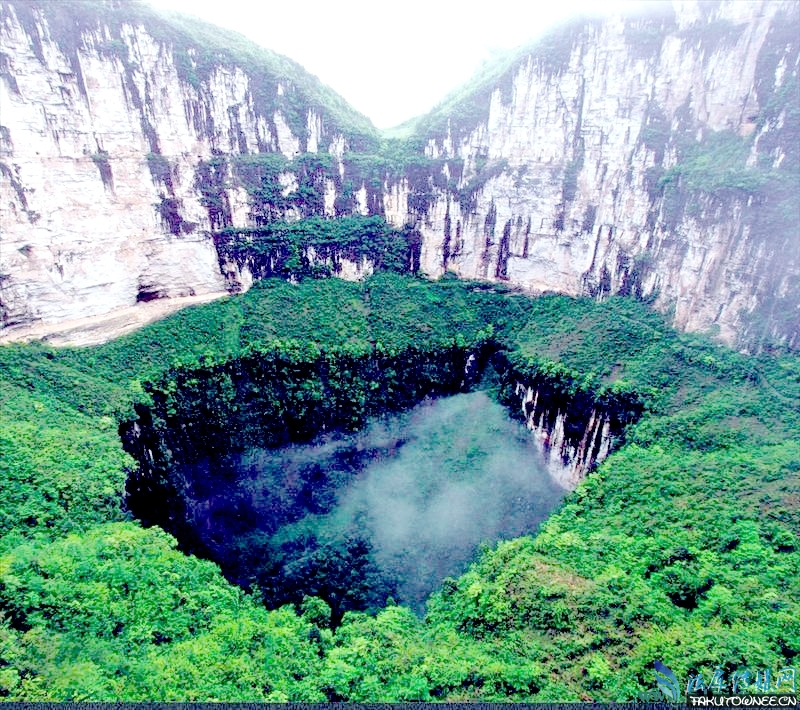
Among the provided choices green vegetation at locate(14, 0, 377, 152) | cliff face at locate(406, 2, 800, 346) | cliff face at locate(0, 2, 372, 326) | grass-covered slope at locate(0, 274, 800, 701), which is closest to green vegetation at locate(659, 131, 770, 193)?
cliff face at locate(406, 2, 800, 346)

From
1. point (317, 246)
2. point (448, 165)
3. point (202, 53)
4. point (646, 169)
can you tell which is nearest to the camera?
point (646, 169)

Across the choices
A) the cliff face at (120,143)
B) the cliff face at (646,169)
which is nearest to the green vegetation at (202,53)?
the cliff face at (120,143)

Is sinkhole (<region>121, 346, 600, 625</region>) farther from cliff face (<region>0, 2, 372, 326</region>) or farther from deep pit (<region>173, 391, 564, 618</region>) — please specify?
cliff face (<region>0, 2, 372, 326</region>)

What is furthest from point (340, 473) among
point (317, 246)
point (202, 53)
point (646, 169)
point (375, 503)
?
point (202, 53)

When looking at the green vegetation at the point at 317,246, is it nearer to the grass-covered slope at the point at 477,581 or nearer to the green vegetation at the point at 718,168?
the grass-covered slope at the point at 477,581

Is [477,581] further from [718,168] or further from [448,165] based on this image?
[448,165]

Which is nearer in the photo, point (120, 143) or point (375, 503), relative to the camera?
point (375, 503)

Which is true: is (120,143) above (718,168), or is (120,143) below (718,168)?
above
